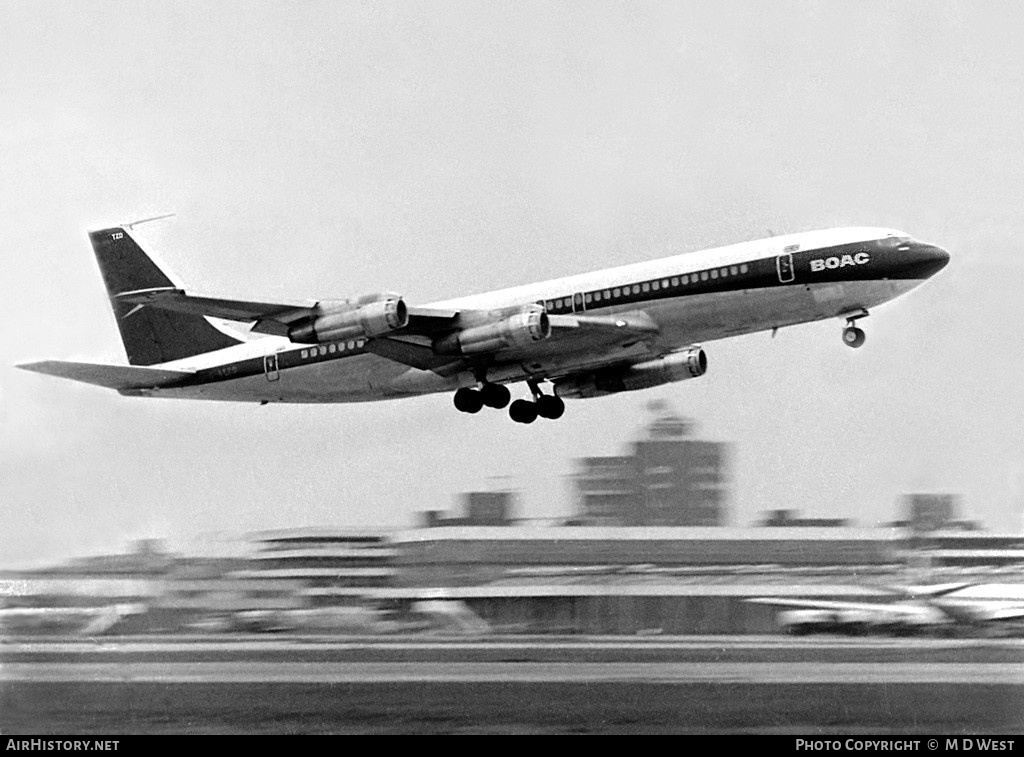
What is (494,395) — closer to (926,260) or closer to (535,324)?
(535,324)

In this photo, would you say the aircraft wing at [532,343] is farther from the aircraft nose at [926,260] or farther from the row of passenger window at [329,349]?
the aircraft nose at [926,260]

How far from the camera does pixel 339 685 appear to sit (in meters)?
34.7

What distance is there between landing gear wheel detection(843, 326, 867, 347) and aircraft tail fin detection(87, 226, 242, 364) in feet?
47.3

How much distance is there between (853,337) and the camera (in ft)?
120

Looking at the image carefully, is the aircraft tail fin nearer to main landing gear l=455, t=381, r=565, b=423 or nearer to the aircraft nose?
main landing gear l=455, t=381, r=565, b=423

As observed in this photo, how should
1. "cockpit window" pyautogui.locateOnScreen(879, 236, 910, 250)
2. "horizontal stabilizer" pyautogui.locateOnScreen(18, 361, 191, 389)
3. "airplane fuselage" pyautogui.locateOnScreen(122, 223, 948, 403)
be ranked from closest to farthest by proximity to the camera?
"airplane fuselage" pyautogui.locateOnScreen(122, 223, 948, 403) → "cockpit window" pyautogui.locateOnScreen(879, 236, 910, 250) → "horizontal stabilizer" pyautogui.locateOnScreen(18, 361, 191, 389)

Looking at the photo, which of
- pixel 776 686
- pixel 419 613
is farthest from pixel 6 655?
pixel 776 686

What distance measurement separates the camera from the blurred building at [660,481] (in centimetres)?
3997

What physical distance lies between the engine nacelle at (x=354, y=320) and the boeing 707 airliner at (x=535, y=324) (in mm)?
21

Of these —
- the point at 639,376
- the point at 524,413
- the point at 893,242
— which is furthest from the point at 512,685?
the point at 893,242

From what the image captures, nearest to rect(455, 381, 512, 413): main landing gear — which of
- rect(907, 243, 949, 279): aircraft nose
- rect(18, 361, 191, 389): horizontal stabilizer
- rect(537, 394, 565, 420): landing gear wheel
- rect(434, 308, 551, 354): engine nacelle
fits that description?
rect(537, 394, 565, 420): landing gear wheel

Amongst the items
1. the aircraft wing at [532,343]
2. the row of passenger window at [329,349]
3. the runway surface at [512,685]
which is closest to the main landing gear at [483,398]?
the aircraft wing at [532,343]

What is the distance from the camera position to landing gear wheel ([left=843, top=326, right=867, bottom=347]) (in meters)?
36.5

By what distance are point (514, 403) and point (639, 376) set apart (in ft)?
10.0
